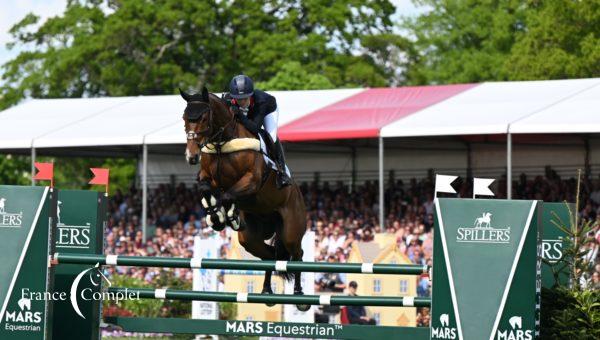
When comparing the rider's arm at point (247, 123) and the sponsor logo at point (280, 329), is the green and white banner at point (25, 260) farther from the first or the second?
the rider's arm at point (247, 123)

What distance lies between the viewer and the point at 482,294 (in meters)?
6.83

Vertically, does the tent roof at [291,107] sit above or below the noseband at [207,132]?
above

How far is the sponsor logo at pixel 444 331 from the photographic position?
6.84 m

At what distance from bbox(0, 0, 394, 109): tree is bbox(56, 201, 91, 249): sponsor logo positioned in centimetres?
2687

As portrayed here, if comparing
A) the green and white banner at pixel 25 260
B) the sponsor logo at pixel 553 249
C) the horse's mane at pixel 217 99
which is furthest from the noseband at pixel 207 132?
the sponsor logo at pixel 553 249

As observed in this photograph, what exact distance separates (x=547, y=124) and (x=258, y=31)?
1946cm

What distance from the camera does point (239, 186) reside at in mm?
8672

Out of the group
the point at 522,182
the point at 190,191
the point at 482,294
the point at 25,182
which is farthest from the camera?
the point at 25,182

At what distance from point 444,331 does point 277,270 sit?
4.07 feet

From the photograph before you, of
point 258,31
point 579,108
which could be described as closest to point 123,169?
point 258,31

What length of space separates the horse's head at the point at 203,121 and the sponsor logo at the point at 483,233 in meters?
2.20

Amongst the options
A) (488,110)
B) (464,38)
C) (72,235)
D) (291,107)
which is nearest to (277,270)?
(72,235)

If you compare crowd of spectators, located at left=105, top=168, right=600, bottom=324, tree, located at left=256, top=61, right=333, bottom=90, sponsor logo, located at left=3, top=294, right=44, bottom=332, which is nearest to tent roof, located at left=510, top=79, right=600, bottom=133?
crowd of spectators, located at left=105, top=168, right=600, bottom=324

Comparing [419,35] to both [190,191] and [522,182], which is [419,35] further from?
[522,182]
